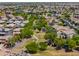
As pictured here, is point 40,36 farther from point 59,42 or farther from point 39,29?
point 59,42

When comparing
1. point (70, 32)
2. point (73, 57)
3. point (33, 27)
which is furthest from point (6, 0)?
point (73, 57)

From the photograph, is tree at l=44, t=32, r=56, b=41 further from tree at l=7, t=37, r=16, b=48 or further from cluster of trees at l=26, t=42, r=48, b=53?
tree at l=7, t=37, r=16, b=48

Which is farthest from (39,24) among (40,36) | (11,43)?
(11,43)

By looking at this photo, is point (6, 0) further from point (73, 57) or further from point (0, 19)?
point (73, 57)

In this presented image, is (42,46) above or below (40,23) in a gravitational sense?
below

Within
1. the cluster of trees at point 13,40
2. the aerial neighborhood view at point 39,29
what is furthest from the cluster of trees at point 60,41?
the cluster of trees at point 13,40

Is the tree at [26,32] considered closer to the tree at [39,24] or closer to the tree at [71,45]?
the tree at [39,24]

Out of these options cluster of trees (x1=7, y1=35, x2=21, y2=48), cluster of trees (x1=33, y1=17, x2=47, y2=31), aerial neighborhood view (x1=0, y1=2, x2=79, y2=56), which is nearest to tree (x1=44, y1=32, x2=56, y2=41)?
aerial neighborhood view (x1=0, y1=2, x2=79, y2=56)
